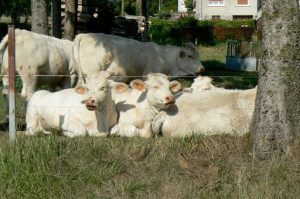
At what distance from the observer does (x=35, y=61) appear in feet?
40.0

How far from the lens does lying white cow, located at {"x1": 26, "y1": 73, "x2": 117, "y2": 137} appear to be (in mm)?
9914

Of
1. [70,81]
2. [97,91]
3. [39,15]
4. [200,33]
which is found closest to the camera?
[97,91]

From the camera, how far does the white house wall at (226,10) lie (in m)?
86.6

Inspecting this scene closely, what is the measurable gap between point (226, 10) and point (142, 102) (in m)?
79.9

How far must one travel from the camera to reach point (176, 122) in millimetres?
10008

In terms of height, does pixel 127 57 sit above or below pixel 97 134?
above

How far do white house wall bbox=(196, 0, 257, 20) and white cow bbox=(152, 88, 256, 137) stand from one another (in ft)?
252

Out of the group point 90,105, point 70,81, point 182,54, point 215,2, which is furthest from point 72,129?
point 215,2

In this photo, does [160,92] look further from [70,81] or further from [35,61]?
[70,81]

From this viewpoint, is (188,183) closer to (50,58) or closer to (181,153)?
(181,153)

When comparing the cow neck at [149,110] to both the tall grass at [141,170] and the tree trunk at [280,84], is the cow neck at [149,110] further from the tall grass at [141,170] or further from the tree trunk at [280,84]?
the tree trunk at [280,84]

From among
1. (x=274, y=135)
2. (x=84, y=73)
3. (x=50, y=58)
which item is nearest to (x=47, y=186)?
(x=274, y=135)

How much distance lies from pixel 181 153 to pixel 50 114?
11.3 feet

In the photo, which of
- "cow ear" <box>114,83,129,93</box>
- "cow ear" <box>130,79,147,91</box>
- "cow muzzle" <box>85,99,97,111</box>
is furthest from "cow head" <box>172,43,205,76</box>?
"cow muzzle" <box>85,99,97,111</box>
